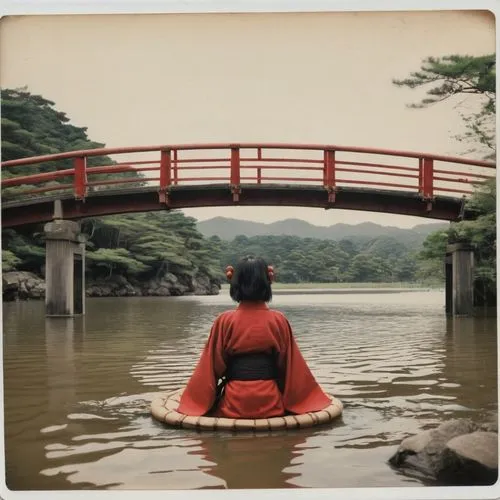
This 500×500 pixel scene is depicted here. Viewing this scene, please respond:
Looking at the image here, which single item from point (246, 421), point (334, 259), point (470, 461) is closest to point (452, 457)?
point (470, 461)

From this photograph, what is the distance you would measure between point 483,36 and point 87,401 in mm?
4994

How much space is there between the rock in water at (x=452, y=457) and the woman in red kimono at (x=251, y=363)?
1197mm

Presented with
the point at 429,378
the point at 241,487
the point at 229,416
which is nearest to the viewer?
the point at 241,487

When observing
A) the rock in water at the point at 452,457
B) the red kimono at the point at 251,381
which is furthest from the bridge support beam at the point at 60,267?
the rock in water at the point at 452,457

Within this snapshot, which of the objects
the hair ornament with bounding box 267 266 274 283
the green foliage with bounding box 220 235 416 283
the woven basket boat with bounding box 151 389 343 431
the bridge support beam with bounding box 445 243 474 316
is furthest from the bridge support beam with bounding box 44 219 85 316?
the hair ornament with bounding box 267 266 274 283

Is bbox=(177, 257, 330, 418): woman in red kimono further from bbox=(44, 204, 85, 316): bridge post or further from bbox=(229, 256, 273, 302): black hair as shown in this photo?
bbox=(44, 204, 85, 316): bridge post

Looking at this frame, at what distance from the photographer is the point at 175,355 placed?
373 inches

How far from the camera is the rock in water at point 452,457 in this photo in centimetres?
395

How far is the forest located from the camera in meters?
14.2

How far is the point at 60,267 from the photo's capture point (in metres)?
16.1

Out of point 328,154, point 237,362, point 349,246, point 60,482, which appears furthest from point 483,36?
point 349,246

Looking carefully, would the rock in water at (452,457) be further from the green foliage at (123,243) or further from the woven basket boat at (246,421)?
the green foliage at (123,243)

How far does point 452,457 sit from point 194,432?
6.46 feet

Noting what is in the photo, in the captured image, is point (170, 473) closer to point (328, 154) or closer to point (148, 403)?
point (148, 403)
